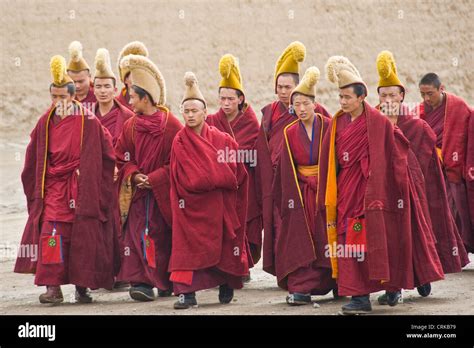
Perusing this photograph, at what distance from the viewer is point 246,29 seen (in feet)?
76.4

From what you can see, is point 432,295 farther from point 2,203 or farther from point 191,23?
point 191,23

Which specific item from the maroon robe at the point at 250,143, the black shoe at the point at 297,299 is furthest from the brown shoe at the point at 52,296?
the maroon robe at the point at 250,143

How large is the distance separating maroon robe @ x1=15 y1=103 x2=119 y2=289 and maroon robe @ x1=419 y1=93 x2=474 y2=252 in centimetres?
298

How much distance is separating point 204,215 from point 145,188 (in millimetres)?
621

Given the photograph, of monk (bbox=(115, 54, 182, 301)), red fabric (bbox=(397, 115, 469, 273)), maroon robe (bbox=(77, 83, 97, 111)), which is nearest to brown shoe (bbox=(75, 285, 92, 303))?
monk (bbox=(115, 54, 182, 301))

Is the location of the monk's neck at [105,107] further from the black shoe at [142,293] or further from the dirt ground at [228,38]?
the dirt ground at [228,38]

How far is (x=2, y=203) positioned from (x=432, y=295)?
8594 millimetres

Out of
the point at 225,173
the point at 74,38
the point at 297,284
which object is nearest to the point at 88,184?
the point at 225,173

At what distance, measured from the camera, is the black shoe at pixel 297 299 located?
28.8ft

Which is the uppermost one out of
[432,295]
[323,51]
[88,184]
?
[323,51]

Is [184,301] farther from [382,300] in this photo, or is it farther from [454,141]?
[454,141]

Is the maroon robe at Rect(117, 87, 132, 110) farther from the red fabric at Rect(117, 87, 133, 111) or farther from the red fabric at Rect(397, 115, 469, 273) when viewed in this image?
the red fabric at Rect(397, 115, 469, 273)

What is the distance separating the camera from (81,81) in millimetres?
10562

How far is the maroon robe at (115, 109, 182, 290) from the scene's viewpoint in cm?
908
